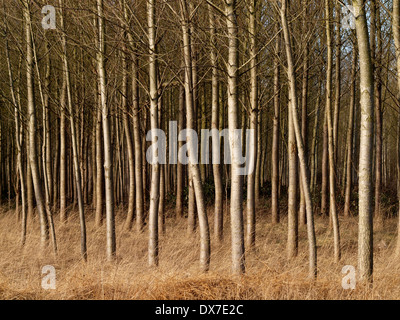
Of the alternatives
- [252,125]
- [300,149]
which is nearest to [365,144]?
[300,149]

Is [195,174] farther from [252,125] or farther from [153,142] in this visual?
[252,125]

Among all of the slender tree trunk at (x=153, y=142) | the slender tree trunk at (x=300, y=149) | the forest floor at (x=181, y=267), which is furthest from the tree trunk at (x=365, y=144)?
the slender tree trunk at (x=153, y=142)

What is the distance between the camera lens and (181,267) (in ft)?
21.6

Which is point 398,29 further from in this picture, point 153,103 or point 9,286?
point 9,286

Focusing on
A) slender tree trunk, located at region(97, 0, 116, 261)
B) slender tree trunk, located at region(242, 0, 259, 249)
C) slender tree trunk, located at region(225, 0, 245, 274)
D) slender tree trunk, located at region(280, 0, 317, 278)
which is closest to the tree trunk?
slender tree trunk, located at region(280, 0, 317, 278)

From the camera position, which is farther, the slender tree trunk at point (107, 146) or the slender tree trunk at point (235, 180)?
the slender tree trunk at point (107, 146)

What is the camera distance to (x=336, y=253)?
7.05 m

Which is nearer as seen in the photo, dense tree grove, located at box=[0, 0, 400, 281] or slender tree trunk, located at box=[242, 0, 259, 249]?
dense tree grove, located at box=[0, 0, 400, 281]

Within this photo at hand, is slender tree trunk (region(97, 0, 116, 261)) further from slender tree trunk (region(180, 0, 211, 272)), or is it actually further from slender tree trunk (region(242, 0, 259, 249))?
slender tree trunk (region(242, 0, 259, 249))

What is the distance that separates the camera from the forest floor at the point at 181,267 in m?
4.47

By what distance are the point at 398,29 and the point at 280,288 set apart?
461 cm

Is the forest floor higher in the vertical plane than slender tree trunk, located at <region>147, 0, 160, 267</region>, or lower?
lower

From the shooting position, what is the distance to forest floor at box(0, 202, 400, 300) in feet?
14.7

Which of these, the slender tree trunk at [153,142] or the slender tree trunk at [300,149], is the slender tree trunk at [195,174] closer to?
the slender tree trunk at [153,142]
